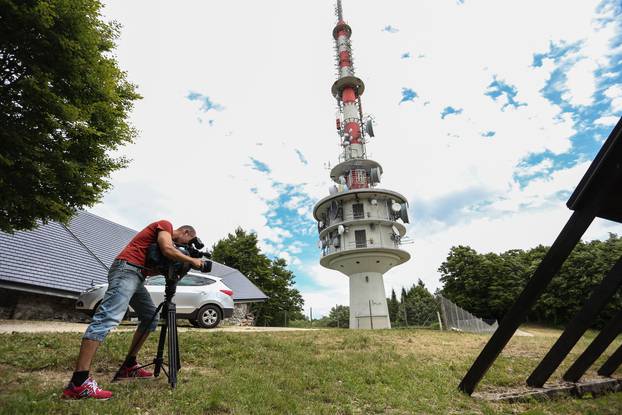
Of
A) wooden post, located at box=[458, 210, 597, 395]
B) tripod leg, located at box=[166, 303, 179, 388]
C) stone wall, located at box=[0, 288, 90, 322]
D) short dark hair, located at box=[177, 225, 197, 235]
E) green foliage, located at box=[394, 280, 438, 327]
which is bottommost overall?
tripod leg, located at box=[166, 303, 179, 388]

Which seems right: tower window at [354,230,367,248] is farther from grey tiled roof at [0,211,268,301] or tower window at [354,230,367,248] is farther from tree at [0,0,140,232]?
tree at [0,0,140,232]

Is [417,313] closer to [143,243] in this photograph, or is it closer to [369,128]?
[369,128]

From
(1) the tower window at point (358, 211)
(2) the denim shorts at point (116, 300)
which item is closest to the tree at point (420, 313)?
(1) the tower window at point (358, 211)

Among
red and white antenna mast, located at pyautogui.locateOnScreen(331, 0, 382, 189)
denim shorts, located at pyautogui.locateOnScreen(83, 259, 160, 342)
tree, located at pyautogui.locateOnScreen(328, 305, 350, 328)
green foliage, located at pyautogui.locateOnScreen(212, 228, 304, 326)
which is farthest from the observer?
tree, located at pyautogui.locateOnScreen(328, 305, 350, 328)

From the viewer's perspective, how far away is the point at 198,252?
4.34 meters

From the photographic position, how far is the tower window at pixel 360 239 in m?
26.0

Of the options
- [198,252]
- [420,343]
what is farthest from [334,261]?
[198,252]

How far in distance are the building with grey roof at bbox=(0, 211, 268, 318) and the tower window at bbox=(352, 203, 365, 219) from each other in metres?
15.3

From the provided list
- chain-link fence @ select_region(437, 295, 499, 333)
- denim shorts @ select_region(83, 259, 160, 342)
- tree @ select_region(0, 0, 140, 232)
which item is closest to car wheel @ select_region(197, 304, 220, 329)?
tree @ select_region(0, 0, 140, 232)

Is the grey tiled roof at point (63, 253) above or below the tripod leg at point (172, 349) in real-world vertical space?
above

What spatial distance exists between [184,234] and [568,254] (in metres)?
4.47

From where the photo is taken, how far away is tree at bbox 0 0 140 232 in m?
5.49

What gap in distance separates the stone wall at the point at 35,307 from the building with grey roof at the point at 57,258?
3 cm

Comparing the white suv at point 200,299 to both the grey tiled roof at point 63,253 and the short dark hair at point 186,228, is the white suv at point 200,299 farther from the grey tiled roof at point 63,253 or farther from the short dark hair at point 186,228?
the short dark hair at point 186,228
